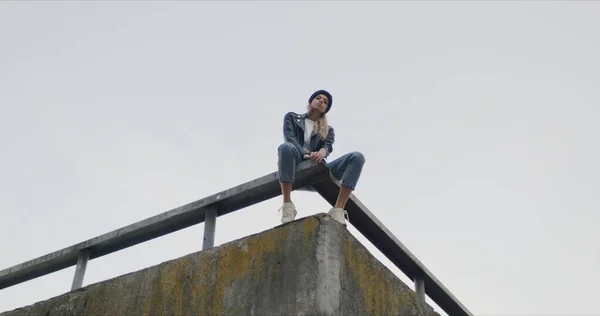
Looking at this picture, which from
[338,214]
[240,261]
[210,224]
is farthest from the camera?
[210,224]

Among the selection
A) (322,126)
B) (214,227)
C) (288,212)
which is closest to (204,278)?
(214,227)

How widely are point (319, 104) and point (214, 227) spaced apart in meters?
1.17

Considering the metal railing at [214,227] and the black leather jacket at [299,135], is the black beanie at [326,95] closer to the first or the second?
the black leather jacket at [299,135]

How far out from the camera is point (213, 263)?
346cm

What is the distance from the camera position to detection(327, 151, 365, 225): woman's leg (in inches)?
141

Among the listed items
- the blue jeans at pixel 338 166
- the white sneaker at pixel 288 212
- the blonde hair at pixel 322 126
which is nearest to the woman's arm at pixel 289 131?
the blonde hair at pixel 322 126

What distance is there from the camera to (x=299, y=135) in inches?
168

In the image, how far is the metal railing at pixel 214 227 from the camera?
3.68m

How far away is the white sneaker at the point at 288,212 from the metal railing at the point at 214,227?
0.14 metres

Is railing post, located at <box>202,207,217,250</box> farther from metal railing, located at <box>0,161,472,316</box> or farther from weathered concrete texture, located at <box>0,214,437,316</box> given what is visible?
weathered concrete texture, located at <box>0,214,437,316</box>

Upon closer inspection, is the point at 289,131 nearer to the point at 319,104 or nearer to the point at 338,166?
the point at 319,104

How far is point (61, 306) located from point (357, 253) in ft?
6.16

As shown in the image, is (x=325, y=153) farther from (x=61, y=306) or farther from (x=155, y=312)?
(x=61, y=306)

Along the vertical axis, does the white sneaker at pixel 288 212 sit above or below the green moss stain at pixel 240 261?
above
